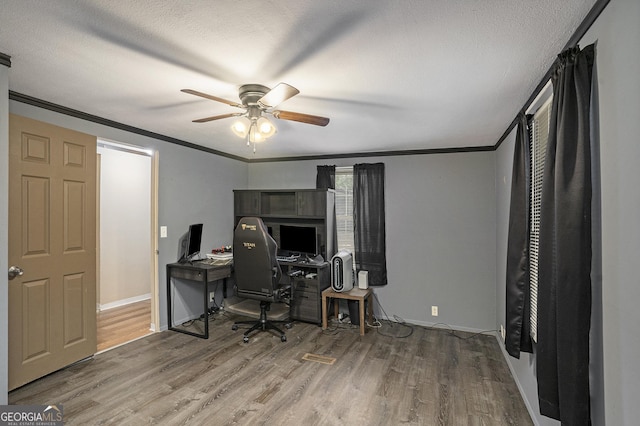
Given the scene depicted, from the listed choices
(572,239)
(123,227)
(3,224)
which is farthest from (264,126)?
(123,227)

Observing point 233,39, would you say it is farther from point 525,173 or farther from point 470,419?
point 470,419

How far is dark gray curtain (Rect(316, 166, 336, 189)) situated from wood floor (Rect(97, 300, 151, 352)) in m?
2.85

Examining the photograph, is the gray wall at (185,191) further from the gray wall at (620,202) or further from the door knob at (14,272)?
the gray wall at (620,202)

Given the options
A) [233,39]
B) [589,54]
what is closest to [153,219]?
[233,39]

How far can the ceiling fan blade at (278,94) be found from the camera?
178 centimetres

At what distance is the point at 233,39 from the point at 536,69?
68.3 inches

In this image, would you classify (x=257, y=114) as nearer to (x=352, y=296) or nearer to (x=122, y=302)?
(x=352, y=296)

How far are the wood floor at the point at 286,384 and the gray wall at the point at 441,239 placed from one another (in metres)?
0.50

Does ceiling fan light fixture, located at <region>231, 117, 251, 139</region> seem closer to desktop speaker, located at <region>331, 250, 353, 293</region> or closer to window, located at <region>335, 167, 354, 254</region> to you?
desktop speaker, located at <region>331, 250, 353, 293</region>

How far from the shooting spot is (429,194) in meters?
4.14

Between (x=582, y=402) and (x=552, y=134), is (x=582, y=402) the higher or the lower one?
the lower one

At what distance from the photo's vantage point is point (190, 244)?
393 centimetres

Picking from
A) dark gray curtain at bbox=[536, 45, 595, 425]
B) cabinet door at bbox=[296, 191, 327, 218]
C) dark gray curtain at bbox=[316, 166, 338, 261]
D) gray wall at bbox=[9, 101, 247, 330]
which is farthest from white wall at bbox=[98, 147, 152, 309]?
dark gray curtain at bbox=[536, 45, 595, 425]

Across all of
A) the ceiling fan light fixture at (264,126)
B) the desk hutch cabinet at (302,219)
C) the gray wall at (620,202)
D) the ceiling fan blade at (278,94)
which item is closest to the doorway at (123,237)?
the desk hutch cabinet at (302,219)
